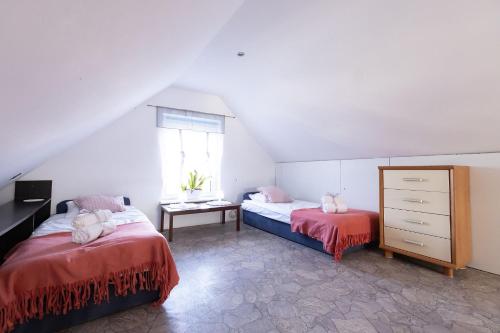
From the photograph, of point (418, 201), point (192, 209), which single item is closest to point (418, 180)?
point (418, 201)

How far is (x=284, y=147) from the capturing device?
15.6 feet

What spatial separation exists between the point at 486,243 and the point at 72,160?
5394 millimetres

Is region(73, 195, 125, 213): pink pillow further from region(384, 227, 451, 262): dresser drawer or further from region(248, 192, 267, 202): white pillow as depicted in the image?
region(384, 227, 451, 262): dresser drawer

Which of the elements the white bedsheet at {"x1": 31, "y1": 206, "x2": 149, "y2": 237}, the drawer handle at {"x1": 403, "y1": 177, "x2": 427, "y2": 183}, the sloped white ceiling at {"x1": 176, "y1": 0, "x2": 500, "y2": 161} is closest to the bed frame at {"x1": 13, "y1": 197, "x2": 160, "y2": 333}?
the white bedsheet at {"x1": 31, "y1": 206, "x2": 149, "y2": 237}

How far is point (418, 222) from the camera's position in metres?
2.64

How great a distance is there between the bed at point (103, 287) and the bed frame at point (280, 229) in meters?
1.96

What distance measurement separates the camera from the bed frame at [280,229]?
10.4 ft

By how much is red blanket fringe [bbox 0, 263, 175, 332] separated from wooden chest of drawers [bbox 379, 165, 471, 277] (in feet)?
8.69

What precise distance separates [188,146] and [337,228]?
3010 mm

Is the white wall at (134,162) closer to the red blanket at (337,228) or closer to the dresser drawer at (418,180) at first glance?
the red blanket at (337,228)

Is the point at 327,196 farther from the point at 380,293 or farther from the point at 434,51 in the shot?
the point at 434,51

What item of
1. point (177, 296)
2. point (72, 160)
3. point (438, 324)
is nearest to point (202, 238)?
point (177, 296)

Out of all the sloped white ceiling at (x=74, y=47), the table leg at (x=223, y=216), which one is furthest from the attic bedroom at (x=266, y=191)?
the table leg at (x=223, y=216)

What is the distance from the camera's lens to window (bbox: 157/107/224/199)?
417 cm
